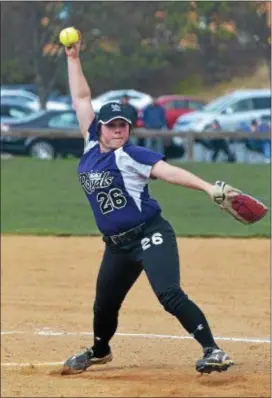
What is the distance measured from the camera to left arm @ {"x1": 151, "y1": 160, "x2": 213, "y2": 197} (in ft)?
19.2

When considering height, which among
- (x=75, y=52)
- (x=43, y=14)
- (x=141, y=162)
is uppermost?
(x=43, y=14)

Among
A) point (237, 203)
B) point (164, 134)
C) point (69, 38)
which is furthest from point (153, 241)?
point (164, 134)

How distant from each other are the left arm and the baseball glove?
54 mm

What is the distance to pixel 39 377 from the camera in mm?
7125

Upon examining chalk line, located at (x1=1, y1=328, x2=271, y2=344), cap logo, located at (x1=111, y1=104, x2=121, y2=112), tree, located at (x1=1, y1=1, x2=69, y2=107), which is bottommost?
chalk line, located at (x1=1, y1=328, x2=271, y2=344)

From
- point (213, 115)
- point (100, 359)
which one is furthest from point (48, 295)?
point (213, 115)

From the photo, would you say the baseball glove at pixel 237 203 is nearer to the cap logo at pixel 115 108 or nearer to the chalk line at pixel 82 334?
the cap logo at pixel 115 108

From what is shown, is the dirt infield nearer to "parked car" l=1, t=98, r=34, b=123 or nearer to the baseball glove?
the baseball glove

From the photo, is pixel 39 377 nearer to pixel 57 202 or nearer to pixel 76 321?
pixel 76 321

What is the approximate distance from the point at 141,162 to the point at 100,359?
5.41ft

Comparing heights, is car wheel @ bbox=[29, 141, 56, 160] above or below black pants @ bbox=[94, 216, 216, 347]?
above

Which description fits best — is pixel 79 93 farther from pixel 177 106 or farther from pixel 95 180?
pixel 177 106

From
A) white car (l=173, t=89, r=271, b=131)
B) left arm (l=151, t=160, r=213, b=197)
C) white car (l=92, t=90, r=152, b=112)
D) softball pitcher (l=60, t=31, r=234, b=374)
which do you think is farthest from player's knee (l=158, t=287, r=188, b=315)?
white car (l=92, t=90, r=152, b=112)

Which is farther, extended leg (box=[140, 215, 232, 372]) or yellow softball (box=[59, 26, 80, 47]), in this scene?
yellow softball (box=[59, 26, 80, 47])
